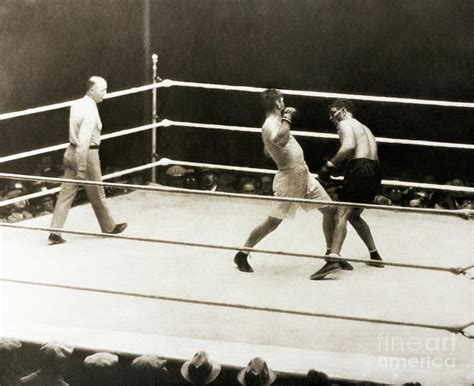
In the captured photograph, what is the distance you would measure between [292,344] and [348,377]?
77cm

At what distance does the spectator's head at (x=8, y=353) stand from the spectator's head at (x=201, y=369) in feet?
3.13

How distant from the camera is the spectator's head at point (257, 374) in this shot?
19.2 ft

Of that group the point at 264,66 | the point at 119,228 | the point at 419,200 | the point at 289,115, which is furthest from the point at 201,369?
the point at 264,66

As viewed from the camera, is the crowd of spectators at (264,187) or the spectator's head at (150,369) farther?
the crowd of spectators at (264,187)

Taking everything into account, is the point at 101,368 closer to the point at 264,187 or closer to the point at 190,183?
the point at 190,183

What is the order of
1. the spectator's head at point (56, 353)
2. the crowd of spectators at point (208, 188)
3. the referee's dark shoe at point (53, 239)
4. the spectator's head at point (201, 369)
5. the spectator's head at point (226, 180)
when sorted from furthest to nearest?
the spectator's head at point (226, 180), the crowd of spectators at point (208, 188), the referee's dark shoe at point (53, 239), the spectator's head at point (56, 353), the spectator's head at point (201, 369)

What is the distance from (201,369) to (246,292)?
68.7 inches

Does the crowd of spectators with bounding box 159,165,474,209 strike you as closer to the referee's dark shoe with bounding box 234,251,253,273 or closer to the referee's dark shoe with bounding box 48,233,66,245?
the referee's dark shoe with bounding box 48,233,66,245

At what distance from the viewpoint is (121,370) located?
620cm

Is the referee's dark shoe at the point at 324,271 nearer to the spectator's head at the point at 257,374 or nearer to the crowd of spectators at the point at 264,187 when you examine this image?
the spectator's head at the point at 257,374

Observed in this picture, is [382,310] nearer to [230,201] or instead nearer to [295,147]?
[295,147]

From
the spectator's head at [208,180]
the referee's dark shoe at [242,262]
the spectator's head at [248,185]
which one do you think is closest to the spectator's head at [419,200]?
the spectator's head at [248,185]

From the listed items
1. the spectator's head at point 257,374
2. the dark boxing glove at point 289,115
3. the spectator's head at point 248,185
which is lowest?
the spectator's head at point 248,185

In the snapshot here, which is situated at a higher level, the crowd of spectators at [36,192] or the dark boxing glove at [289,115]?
the dark boxing glove at [289,115]
